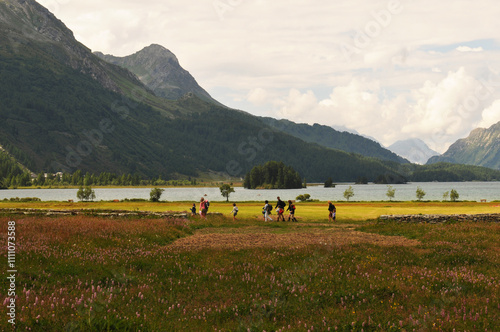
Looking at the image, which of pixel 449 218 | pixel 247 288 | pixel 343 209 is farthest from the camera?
pixel 343 209

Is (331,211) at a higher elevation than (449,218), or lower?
higher

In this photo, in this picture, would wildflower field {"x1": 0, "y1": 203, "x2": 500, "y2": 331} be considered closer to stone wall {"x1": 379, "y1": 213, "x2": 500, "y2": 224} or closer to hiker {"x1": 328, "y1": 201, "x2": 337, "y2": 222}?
stone wall {"x1": 379, "y1": 213, "x2": 500, "y2": 224}

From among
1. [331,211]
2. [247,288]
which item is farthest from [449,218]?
[247,288]

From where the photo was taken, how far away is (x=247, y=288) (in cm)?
1240

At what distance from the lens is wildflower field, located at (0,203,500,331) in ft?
30.0

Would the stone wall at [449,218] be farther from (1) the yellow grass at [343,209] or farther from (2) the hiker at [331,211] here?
(1) the yellow grass at [343,209]

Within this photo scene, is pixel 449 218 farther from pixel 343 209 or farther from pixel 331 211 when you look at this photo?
pixel 343 209

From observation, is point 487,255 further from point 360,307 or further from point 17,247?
point 17,247

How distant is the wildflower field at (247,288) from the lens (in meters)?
9.14

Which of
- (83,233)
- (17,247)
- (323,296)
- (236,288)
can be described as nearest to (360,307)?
(323,296)

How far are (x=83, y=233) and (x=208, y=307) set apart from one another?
1326 cm

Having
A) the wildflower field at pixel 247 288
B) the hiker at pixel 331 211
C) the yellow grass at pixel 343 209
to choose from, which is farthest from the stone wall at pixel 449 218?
the wildflower field at pixel 247 288

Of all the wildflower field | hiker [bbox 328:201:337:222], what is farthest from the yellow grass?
the wildflower field

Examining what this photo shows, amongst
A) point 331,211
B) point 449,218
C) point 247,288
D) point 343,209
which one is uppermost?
point 331,211
